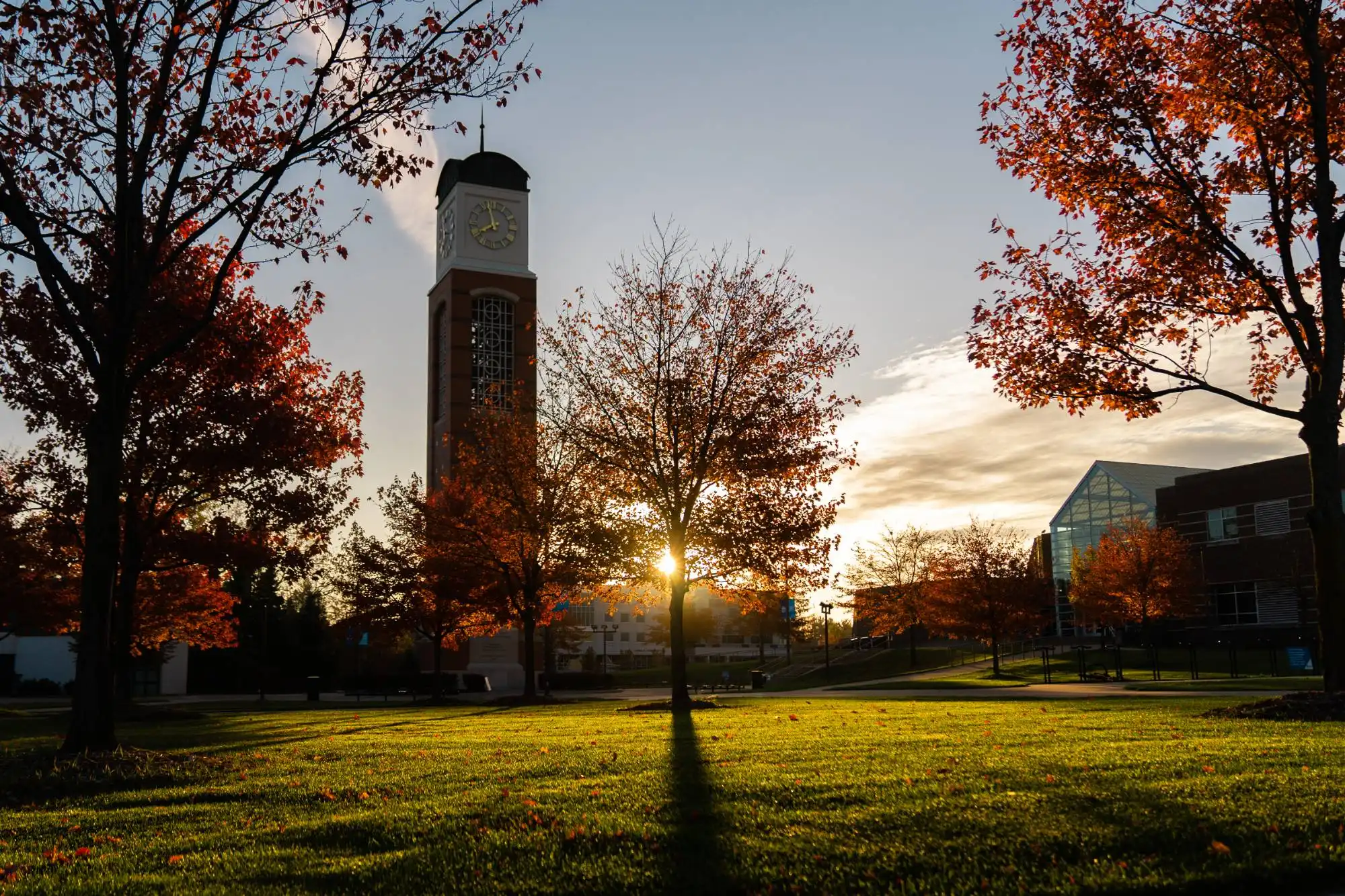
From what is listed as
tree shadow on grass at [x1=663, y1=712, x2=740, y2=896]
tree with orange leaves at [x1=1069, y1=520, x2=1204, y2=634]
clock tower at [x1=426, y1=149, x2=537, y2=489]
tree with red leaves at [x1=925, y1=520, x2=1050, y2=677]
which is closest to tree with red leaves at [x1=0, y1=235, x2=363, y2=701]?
tree shadow on grass at [x1=663, y1=712, x2=740, y2=896]

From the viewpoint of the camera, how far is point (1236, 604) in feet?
185

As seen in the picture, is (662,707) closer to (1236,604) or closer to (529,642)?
(529,642)

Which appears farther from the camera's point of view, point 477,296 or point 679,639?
point 477,296

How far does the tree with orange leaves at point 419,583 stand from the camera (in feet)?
122

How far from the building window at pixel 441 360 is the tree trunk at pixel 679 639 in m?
48.0

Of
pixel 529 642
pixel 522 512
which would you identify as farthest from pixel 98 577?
pixel 529 642

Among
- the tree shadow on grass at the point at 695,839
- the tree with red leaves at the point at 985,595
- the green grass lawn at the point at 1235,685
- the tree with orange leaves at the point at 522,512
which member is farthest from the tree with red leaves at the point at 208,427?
the tree with red leaves at the point at 985,595

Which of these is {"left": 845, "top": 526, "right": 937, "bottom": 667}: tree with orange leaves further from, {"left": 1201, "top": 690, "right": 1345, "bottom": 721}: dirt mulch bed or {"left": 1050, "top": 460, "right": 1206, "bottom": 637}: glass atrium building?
{"left": 1201, "top": 690, "right": 1345, "bottom": 721}: dirt mulch bed

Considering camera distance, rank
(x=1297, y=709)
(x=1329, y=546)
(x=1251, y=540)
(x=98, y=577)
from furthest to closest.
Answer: (x=1251, y=540)
(x=1329, y=546)
(x=1297, y=709)
(x=98, y=577)

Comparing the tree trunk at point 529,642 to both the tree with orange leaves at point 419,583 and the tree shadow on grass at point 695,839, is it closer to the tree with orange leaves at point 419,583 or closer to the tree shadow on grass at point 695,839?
the tree with orange leaves at point 419,583

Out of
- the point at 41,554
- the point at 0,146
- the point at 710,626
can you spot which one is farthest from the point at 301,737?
the point at 710,626

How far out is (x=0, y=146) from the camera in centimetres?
1155

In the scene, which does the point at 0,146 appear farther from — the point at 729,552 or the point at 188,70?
the point at 729,552

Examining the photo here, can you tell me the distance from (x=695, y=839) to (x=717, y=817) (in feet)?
2.10
